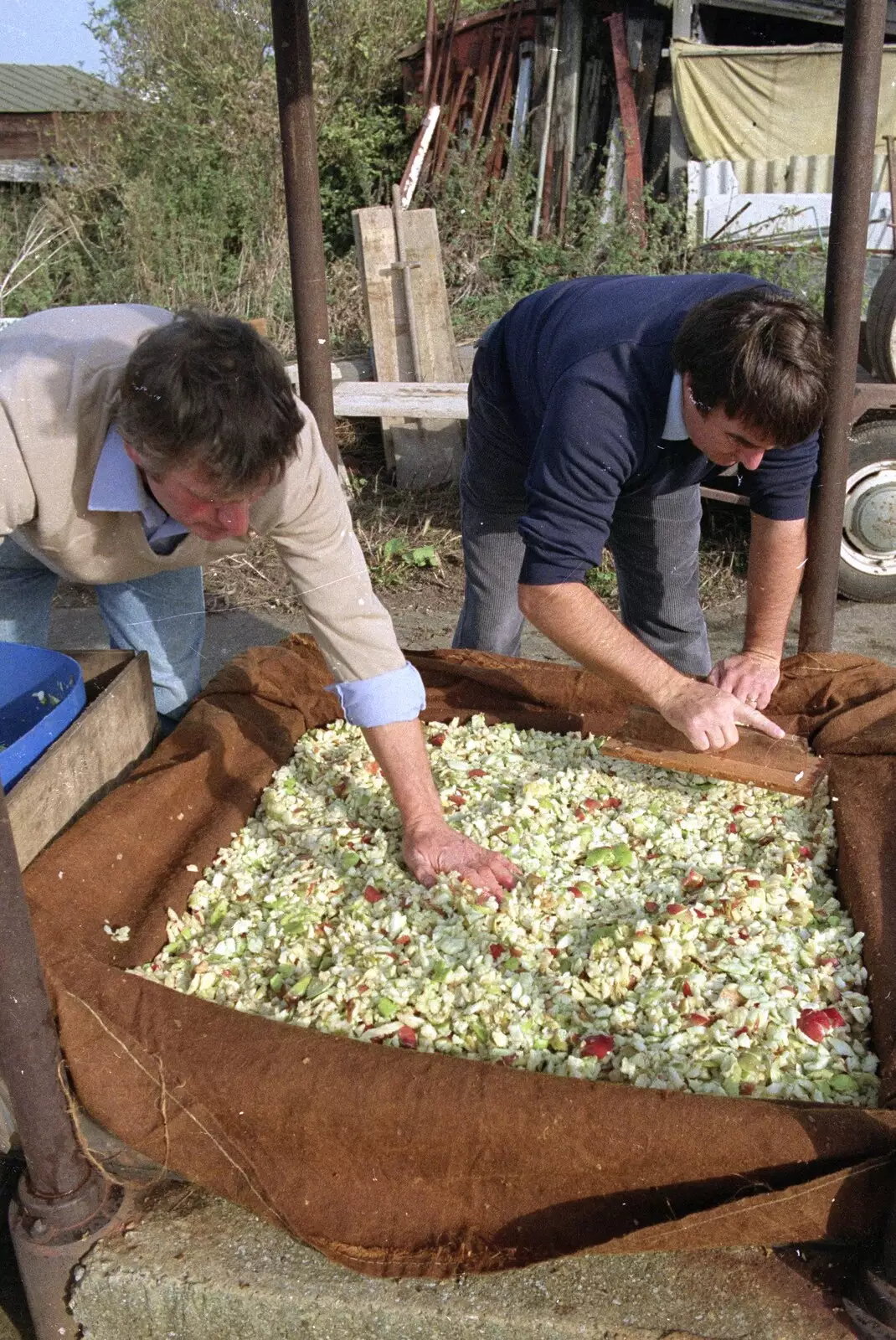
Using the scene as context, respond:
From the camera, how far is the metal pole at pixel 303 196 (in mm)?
3025

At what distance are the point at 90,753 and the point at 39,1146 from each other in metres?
1.00

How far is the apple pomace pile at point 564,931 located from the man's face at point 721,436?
84cm

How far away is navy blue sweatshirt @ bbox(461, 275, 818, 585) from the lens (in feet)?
7.88

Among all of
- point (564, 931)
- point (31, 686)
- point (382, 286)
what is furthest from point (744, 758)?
point (382, 286)

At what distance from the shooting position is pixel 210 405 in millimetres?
1808

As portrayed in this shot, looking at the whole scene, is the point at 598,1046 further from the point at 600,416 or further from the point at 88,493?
the point at 88,493

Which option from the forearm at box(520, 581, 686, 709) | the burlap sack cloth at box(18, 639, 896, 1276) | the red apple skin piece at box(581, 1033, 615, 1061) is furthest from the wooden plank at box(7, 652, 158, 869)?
the red apple skin piece at box(581, 1033, 615, 1061)

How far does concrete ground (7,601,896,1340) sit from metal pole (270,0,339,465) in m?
2.44

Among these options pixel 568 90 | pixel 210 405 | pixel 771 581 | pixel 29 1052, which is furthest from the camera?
pixel 568 90

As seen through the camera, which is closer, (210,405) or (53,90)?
(210,405)

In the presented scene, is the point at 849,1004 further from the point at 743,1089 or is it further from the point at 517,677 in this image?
the point at 517,677

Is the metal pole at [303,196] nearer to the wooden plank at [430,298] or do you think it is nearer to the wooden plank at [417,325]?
the wooden plank at [417,325]

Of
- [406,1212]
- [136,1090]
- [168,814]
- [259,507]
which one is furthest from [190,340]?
[406,1212]

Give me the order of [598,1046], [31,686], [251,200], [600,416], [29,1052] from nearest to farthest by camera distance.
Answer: [29,1052] → [598,1046] → [600,416] → [31,686] → [251,200]
